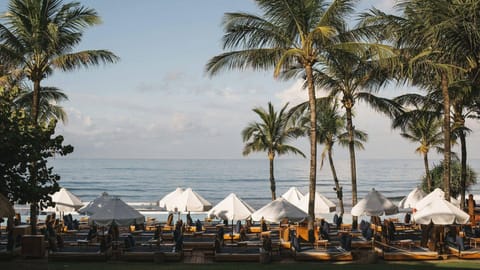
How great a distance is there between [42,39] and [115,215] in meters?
6.62

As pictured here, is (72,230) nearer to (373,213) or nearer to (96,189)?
(373,213)

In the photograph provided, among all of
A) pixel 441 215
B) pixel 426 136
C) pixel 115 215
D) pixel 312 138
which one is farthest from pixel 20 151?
pixel 426 136

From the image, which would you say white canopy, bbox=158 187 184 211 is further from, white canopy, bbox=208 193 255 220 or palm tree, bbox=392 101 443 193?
palm tree, bbox=392 101 443 193

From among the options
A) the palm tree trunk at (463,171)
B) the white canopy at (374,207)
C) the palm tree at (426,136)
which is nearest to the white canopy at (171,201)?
the white canopy at (374,207)

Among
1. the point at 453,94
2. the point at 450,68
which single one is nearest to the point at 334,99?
the point at 453,94

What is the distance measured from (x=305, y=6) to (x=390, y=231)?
871cm

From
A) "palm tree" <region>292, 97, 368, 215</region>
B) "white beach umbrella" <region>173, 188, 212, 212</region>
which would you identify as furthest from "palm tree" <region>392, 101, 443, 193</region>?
"white beach umbrella" <region>173, 188, 212, 212</region>

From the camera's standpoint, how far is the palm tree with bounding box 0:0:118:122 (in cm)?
1897

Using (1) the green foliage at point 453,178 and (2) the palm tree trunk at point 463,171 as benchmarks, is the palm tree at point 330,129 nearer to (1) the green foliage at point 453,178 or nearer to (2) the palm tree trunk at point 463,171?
(2) the palm tree trunk at point 463,171

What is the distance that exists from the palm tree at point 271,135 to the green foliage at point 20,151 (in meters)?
15.3

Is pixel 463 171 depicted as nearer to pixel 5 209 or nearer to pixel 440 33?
pixel 440 33

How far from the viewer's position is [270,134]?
30.3 meters

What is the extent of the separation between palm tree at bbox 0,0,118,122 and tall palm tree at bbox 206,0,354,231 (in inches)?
186

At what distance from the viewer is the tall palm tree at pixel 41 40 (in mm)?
18953
